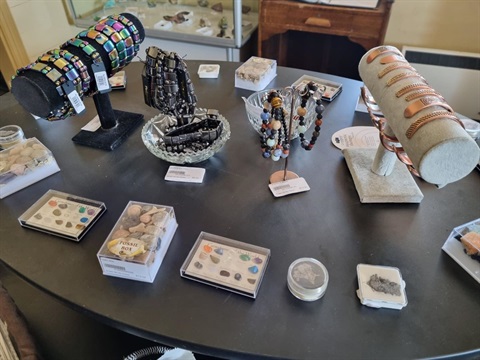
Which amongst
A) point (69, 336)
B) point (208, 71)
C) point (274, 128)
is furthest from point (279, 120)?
point (69, 336)

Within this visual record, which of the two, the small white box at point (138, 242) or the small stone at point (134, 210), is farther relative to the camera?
the small stone at point (134, 210)

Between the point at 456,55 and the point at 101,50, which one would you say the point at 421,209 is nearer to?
the point at 101,50

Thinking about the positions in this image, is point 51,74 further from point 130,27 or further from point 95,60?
point 130,27

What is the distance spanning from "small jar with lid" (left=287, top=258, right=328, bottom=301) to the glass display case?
1.74 m

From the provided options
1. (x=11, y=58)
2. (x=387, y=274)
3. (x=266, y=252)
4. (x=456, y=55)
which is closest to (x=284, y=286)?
(x=266, y=252)

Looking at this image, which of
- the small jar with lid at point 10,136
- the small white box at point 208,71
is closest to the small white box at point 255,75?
the small white box at point 208,71

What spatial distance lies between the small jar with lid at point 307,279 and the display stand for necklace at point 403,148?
247 mm

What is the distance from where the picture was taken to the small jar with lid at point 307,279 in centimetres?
71

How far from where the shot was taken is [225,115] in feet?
3.97

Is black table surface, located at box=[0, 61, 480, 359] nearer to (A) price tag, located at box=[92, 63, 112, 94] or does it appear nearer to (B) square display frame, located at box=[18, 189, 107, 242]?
(B) square display frame, located at box=[18, 189, 107, 242]

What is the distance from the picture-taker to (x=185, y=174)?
1000 mm

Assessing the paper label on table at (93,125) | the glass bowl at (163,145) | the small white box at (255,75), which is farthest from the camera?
the small white box at (255,75)

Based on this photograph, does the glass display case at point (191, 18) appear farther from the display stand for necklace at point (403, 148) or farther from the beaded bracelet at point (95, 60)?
the display stand for necklace at point (403, 148)

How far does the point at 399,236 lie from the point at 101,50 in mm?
884
